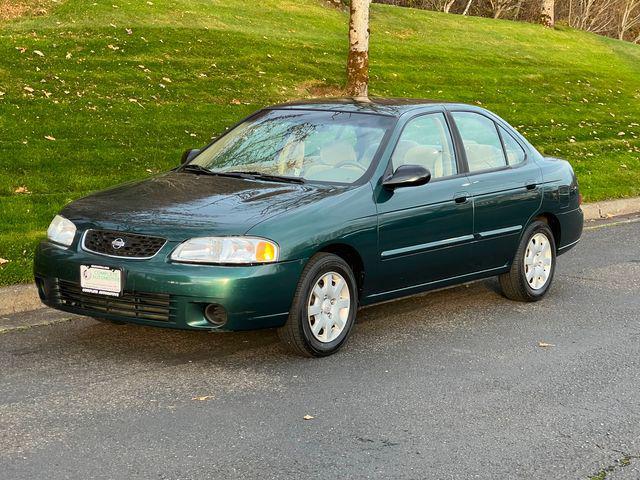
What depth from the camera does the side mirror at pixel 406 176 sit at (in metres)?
7.07

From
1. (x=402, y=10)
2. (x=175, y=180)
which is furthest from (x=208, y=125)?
(x=402, y=10)

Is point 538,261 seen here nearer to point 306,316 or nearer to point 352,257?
point 352,257

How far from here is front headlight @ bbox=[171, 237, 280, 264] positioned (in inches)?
246

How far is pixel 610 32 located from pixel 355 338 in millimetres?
67476

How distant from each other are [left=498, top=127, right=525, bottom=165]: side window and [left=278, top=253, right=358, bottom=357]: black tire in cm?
227

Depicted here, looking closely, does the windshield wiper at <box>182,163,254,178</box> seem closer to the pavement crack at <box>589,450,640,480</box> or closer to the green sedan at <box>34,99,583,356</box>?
the green sedan at <box>34,99,583,356</box>

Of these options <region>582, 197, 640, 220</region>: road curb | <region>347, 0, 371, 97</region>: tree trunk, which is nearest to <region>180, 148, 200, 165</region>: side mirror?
<region>582, 197, 640, 220</region>: road curb

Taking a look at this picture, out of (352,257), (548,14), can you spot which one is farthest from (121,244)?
(548,14)

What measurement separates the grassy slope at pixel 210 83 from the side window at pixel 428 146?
9.90 feet

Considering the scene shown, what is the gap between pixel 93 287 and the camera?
6.41 m

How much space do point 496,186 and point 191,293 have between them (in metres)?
2.90

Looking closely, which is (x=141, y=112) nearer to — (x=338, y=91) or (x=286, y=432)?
(x=338, y=91)

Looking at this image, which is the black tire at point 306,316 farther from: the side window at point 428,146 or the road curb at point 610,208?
the road curb at point 610,208

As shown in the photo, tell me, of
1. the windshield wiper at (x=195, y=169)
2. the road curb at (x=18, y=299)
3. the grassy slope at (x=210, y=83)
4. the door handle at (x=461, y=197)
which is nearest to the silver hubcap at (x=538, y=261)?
the door handle at (x=461, y=197)
